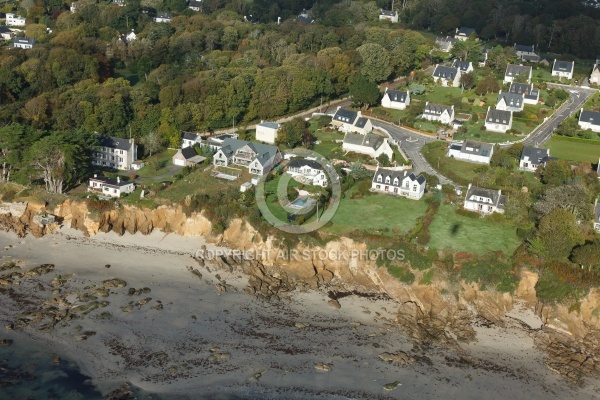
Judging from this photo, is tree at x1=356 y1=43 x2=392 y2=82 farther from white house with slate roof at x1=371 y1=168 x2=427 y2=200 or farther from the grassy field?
white house with slate roof at x1=371 y1=168 x2=427 y2=200

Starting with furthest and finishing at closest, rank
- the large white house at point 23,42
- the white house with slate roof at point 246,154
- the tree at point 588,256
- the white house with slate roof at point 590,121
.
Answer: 1. the large white house at point 23,42
2. the white house with slate roof at point 590,121
3. the white house with slate roof at point 246,154
4. the tree at point 588,256

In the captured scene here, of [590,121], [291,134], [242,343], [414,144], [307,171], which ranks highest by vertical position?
[590,121]

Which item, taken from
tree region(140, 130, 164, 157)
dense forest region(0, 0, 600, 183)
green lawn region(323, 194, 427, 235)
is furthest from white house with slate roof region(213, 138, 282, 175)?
green lawn region(323, 194, 427, 235)

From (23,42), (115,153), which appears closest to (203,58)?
(23,42)

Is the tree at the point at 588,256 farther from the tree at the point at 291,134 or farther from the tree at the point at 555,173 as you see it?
the tree at the point at 291,134

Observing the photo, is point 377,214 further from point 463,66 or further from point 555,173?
point 463,66

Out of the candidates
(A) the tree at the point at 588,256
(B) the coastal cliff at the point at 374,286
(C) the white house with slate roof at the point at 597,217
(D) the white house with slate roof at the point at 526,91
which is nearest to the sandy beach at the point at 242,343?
(B) the coastal cliff at the point at 374,286

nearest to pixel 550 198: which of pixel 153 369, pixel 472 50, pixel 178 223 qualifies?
pixel 178 223
